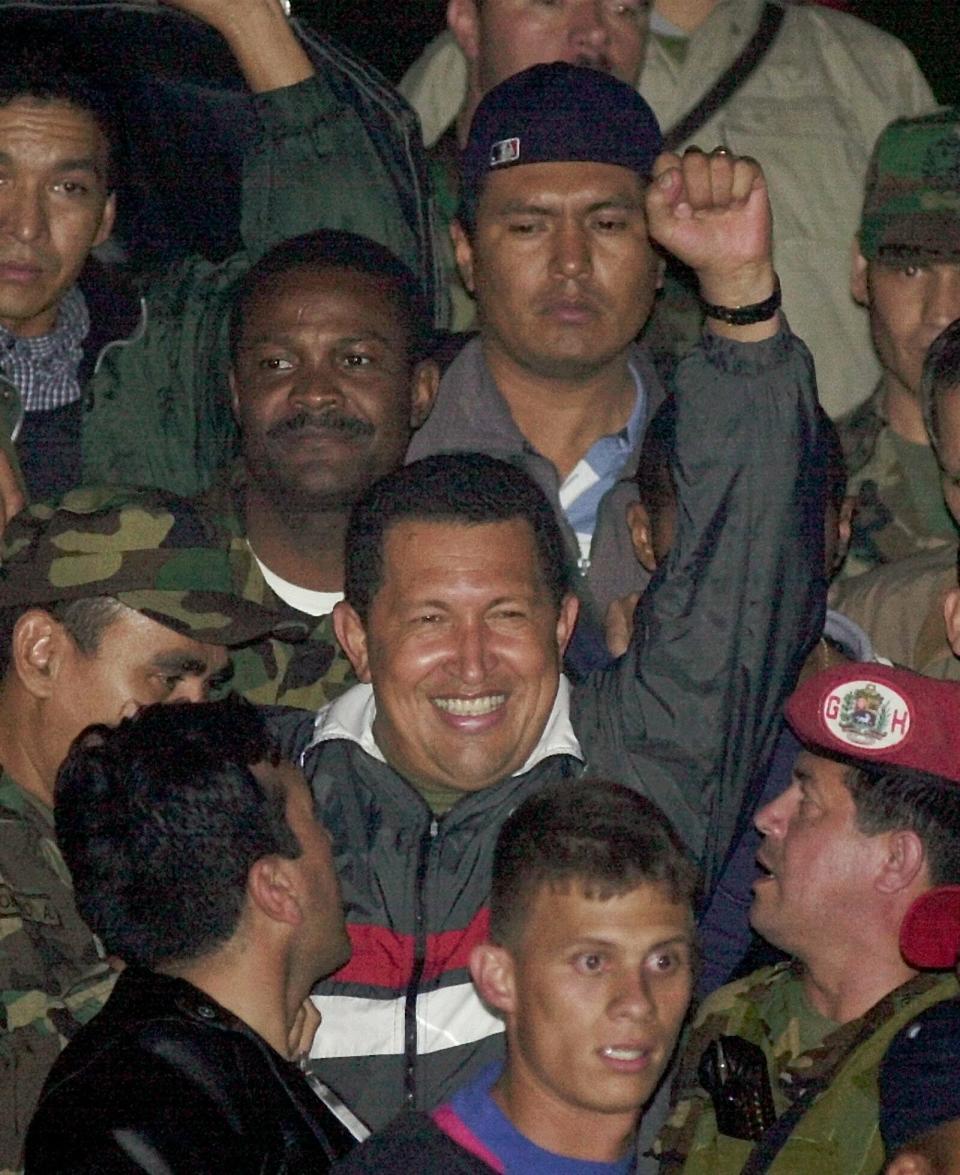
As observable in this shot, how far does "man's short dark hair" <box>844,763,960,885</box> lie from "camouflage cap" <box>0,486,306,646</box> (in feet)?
4.02

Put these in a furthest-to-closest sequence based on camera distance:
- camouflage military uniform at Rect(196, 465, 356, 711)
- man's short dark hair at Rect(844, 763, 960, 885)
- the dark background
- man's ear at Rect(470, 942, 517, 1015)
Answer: the dark background, camouflage military uniform at Rect(196, 465, 356, 711), man's short dark hair at Rect(844, 763, 960, 885), man's ear at Rect(470, 942, 517, 1015)

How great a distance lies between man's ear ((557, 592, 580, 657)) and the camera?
5.00 m

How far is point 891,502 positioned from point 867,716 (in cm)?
134

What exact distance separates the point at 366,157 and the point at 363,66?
10.8 inches

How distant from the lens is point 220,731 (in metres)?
4.48

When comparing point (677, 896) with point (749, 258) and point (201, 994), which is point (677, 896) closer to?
point (201, 994)

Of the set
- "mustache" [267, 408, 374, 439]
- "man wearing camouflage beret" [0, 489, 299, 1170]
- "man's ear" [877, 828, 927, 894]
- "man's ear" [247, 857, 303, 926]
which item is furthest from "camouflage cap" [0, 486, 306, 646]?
"man's ear" [877, 828, 927, 894]

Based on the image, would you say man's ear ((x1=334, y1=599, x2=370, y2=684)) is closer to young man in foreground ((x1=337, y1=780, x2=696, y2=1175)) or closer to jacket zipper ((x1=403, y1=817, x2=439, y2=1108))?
jacket zipper ((x1=403, y1=817, x2=439, y2=1108))

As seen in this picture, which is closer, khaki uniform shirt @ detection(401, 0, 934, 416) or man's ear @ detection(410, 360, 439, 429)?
man's ear @ detection(410, 360, 439, 429)

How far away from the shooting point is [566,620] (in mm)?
5016

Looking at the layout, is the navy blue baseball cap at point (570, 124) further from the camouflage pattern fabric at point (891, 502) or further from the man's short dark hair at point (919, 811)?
the man's short dark hair at point (919, 811)

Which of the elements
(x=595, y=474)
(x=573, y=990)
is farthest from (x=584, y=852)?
(x=595, y=474)

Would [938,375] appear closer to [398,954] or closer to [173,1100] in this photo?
[398,954]

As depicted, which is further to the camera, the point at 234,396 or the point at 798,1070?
the point at 234,396
